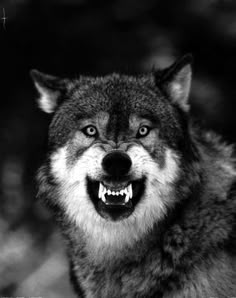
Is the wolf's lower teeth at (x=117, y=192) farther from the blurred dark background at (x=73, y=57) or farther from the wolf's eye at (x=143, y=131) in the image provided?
the blurred dark background at (x=73, y=57)

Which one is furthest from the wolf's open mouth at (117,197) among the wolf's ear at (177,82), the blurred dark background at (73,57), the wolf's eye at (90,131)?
the blurred dark background at (73,57)

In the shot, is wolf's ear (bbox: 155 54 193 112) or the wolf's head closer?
the wolf's head

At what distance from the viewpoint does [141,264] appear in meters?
4.16

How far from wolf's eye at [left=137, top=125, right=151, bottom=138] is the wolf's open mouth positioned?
13.5 inches

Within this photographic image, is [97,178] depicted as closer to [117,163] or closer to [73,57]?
[117,163]

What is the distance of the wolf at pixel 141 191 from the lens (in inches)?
158

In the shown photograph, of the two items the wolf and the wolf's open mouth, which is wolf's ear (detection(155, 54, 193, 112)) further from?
the wolf's open mouth

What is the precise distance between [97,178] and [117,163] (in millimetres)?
212

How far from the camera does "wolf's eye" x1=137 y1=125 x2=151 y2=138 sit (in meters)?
4.18

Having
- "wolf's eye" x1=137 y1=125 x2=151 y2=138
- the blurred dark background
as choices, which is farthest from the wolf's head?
the blurred dark background

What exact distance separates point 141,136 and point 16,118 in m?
4.19

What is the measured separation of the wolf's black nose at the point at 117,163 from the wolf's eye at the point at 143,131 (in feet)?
1.03

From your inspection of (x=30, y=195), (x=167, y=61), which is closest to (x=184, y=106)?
(x=167, y=61)

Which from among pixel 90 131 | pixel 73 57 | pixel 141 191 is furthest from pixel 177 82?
pixel 73 57
